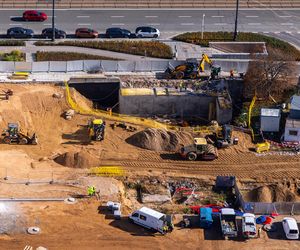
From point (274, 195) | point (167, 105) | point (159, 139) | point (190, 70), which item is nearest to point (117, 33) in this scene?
point (190, 70)

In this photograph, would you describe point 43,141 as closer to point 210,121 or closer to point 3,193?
point 3,193

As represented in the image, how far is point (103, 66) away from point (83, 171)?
16.1 metres

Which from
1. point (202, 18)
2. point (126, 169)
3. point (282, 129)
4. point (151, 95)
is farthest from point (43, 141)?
point (202, 18)

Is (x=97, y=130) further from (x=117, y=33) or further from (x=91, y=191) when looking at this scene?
(x=117, y=33)

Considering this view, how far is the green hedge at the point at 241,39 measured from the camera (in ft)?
239

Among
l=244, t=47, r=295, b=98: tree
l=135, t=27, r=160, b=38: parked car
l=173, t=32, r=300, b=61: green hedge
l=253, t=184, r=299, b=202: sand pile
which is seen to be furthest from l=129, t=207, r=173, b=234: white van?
l=135, t=27, r=160, b=38: parked car

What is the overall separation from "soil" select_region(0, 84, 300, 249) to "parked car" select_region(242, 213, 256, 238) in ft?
2.00

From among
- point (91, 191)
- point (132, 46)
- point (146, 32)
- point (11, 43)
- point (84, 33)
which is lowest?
point (91, 191)

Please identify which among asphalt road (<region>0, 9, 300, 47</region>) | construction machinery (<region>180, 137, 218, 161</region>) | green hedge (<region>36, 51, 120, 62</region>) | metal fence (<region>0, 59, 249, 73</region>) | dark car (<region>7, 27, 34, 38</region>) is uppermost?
asphalt road (<region>0, 9, 300, 47</region>)

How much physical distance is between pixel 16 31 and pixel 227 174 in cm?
2897

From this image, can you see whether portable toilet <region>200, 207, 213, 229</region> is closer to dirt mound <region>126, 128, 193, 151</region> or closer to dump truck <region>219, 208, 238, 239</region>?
dump truck <region>219, 208, 238, 239</region>

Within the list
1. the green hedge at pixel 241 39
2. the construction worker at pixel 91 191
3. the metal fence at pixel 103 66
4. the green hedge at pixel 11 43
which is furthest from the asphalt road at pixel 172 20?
the construction worker at pixel 91 191

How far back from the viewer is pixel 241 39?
74188 millimetres

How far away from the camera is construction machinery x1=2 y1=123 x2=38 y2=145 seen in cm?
5713
